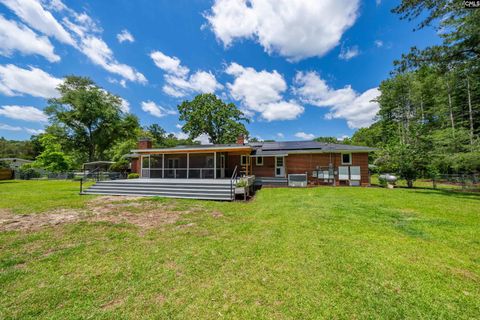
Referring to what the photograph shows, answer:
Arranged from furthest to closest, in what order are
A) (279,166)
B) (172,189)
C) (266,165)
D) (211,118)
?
(211,118)
(266,165)
(279,166)
(172,189)

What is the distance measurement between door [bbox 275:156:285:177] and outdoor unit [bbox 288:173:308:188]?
1181 millimetres

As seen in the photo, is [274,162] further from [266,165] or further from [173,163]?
[173,163]

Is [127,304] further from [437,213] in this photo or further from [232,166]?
[232,166]

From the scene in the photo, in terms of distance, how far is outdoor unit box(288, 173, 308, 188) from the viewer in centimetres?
1449

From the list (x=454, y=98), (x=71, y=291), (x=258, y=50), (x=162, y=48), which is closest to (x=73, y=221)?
(x=71, y=291)

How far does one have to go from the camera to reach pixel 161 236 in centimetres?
469

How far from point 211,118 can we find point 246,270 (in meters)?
31.0

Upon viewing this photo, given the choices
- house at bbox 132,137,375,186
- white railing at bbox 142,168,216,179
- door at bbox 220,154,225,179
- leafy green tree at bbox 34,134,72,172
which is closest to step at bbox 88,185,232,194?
house at bbox 132,137,375,186

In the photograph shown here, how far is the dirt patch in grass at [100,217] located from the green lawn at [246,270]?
1.54ft

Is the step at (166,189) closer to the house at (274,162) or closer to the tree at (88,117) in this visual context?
the house at (274,162)

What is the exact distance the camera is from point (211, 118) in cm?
3228

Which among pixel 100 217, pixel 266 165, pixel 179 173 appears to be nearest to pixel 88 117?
pixel 179 173

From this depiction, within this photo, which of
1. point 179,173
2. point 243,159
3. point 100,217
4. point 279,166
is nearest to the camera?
point 100,217

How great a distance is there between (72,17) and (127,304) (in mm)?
16685
